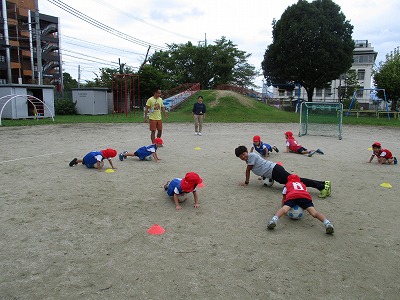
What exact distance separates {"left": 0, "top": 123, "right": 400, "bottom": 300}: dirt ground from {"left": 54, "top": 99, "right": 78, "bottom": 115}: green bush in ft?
80.9

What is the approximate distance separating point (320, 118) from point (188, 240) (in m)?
13.1

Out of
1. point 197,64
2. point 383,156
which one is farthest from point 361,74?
point 383,156

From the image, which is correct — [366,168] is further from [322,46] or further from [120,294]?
[322,46]

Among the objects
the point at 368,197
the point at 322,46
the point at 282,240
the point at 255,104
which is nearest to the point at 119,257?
the point at 282,240

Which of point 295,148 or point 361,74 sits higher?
point 361,74

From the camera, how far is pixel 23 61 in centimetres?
4828

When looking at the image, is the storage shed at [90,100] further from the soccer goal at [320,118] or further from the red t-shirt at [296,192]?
the red t-shirt at [296,192]

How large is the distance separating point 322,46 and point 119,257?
32235 mm

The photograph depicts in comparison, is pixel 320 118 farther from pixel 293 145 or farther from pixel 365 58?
pixel 365 58

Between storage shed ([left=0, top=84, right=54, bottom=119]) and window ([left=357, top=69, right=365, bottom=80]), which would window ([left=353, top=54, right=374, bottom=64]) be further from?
storage shed ([left=0, top=84, right=54, bottom=119])

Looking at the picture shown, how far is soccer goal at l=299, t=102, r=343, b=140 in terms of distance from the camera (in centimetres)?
1467

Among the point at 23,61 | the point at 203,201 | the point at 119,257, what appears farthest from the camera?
the point at 23,61

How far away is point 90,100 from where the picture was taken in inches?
1182

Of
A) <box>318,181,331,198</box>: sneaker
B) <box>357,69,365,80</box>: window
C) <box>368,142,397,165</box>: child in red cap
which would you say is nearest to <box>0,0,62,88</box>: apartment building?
<box>368,142,397,165</box>: child in red cap
